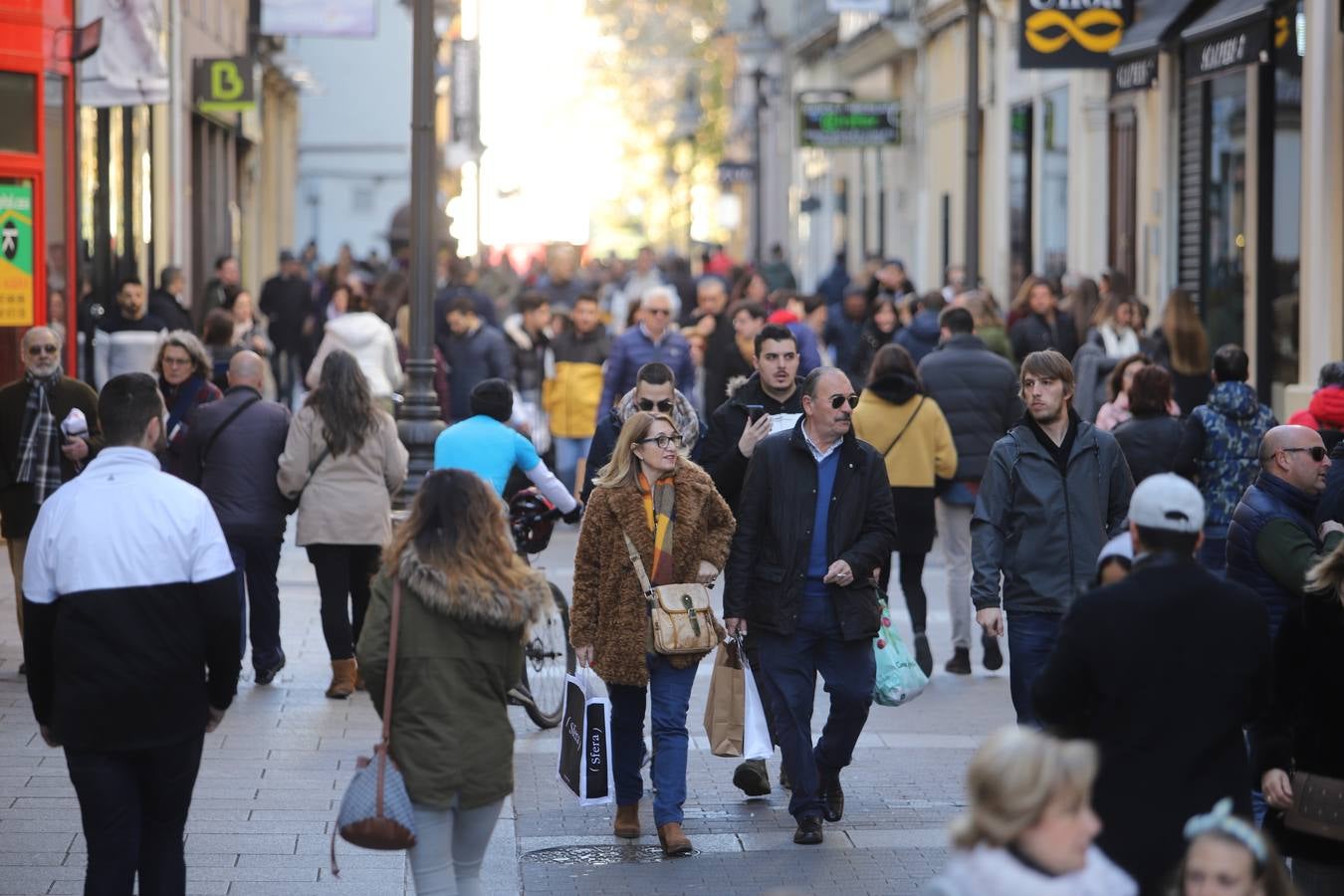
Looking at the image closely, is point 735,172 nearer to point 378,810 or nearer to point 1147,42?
point 1147,42

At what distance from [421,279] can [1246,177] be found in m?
9.09

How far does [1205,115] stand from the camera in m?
22.3

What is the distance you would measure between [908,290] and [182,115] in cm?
896

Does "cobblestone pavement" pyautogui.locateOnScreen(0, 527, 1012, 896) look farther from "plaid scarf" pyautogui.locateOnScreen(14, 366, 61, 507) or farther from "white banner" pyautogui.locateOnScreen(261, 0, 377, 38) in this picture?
"white banner" pyautogui.locateOnScreen(261, 0, 377, 38)

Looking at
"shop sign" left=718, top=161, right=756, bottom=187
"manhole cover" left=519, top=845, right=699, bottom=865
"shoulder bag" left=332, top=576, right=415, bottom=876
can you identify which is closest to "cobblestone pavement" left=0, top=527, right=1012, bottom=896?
"manhole cover" left=519, top=845, right=699, bottom=865

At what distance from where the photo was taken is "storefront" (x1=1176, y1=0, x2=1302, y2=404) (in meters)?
19.1

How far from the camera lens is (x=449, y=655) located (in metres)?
6.18

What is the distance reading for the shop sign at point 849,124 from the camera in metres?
31.8

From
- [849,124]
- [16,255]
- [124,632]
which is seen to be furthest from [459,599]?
[849,124]

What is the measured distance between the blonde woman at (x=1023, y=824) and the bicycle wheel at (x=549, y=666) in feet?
20.7

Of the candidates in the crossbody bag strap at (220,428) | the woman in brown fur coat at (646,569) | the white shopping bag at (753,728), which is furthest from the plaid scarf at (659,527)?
the crossbody bag strap at (220,428)

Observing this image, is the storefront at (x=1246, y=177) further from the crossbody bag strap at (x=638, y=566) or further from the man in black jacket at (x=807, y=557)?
the crossbody bag strap at (x=638, y=566)

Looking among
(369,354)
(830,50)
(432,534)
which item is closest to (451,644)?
(432,534)

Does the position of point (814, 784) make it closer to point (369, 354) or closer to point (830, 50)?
point (369, 354)
